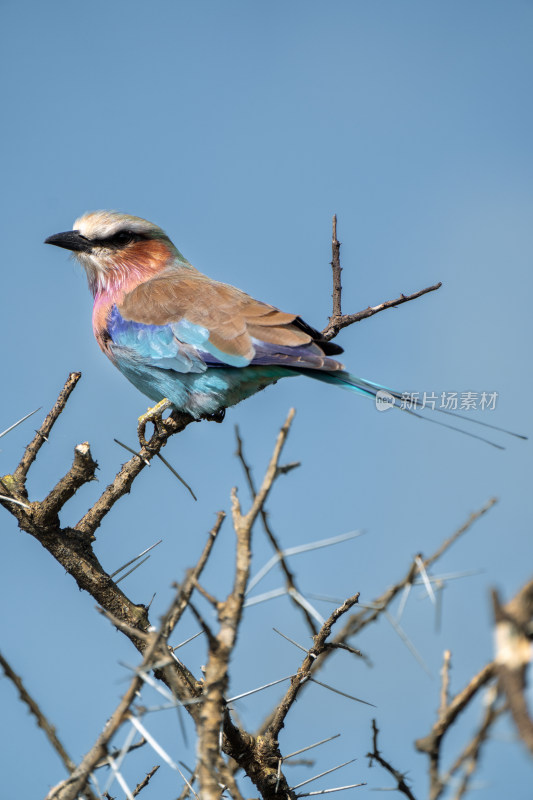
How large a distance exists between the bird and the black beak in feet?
0.03

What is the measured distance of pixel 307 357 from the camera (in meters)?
3.34

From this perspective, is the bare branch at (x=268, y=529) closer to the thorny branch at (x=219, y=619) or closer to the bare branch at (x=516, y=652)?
the thorny branch at (x=219, y=619)

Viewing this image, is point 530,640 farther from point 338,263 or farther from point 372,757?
point 338,263

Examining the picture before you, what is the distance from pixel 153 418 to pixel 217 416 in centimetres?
34

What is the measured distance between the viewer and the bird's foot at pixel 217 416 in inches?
148

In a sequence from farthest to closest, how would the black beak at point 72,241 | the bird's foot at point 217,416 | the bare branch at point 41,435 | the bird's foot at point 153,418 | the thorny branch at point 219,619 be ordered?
the black beak at point 72,241
the bird's foot at point 217,416
the bird's foot at point 153,418
the bare branch at point 41,435
the thorny branch at point 219,619

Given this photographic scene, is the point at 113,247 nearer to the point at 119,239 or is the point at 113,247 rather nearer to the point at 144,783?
the point at 119,239

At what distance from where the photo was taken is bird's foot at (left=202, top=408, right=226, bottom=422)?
12.3ft

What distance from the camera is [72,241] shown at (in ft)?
14.3

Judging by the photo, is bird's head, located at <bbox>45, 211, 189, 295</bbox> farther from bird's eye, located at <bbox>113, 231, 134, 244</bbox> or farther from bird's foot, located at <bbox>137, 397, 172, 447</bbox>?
bird's foot, located at <bbox>137, 397, 172, 447</bbox>

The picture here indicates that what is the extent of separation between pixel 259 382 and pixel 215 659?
2250 mm

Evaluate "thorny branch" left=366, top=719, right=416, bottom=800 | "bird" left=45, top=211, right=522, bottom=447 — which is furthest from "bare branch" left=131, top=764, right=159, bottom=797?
"bird" left=45, top=211, right=522, bottom=447

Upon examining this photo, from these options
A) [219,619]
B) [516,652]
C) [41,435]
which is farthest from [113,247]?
[516,652]

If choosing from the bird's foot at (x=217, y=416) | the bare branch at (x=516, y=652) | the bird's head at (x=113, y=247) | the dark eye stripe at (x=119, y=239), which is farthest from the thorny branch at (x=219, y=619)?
the dark eye stripe at (x=119, y=239)
